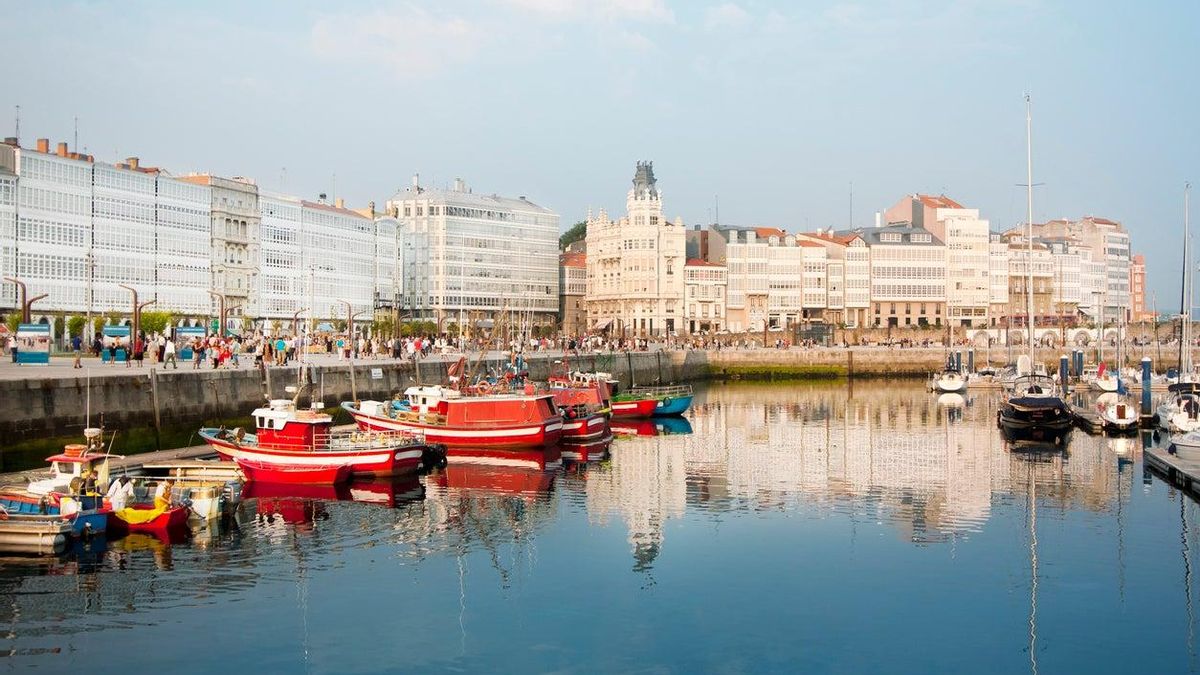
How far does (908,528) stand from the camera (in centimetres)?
3297

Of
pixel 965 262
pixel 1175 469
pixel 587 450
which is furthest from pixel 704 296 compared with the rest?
pixel 1175 469

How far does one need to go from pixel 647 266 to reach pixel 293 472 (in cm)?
10385

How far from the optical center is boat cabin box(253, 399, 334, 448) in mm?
38406

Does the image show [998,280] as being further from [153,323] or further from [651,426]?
[153,323]

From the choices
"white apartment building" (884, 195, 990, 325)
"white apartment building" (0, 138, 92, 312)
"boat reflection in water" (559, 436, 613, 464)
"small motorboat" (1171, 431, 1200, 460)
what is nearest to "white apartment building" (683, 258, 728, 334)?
"white apartment building" (884, 195, 990, 325)

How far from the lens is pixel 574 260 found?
157 m

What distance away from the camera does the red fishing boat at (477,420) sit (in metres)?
48.5

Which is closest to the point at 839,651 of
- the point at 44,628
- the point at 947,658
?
the point at 947,658

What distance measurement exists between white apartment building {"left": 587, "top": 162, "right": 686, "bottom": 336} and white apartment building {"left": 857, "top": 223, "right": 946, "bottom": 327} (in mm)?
22895

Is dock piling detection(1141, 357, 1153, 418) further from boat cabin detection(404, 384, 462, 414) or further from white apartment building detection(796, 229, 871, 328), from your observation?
white apartment building detection(796, 229, 871, 328)

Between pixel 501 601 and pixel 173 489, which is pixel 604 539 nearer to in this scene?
pixel 501 601

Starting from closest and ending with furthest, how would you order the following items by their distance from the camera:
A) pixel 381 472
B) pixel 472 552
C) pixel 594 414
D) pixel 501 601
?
pixel 501 601
pixel 472 552
pixel 381 472
pixel 594 414

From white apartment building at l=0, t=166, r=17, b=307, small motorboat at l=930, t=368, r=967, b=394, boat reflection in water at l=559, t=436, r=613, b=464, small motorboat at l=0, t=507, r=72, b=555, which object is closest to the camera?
small motorboat at l=0, t=507, r=72, b=555

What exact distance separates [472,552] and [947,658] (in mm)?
11318
